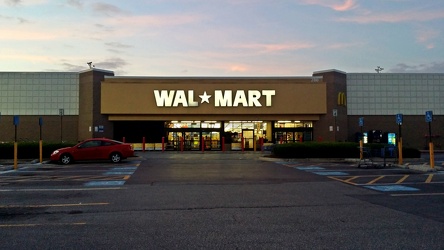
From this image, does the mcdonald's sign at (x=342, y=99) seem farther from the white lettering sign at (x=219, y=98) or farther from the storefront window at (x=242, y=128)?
the storefront window at (x=242, y=128)

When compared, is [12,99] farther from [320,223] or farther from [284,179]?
[320,223]

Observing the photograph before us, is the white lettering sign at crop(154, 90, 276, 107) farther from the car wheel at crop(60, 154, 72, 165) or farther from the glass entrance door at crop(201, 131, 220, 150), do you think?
the car wheel at crop(60, 154, 72, 165)

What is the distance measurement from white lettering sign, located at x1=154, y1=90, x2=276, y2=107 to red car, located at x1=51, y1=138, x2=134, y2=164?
1282 cm

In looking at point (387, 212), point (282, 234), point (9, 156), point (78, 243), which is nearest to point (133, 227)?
point (78, 243)

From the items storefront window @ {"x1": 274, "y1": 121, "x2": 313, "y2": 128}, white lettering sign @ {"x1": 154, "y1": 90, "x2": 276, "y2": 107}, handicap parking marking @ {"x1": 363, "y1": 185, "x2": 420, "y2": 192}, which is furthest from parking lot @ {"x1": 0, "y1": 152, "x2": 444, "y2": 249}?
storefront window @ {"x1": 274, "y1": 121, "x2": 313, "y2": 128}

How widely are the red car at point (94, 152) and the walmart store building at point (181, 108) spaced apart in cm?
1263

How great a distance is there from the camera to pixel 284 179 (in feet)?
54.6

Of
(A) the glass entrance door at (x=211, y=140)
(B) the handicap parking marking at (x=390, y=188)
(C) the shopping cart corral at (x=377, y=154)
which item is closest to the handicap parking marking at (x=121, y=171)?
(B) the handicap parking marking at (x=390, y=188)

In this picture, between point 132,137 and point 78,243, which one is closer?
point 78,243

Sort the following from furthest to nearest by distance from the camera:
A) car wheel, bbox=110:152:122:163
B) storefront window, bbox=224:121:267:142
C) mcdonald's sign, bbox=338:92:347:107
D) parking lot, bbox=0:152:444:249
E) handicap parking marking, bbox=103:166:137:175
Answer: storefront window, bbox=224:121:267:142
mcdonald's sign, bbox=338:92:347:107
car wheel, bbox=110:152:122:163
handicap parking marking, bbox=103:166:137:175
parking lot, bbox=0:152:444:249

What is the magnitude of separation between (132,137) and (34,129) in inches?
339

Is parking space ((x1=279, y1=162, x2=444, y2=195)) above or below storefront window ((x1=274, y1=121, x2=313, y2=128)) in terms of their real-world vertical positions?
below

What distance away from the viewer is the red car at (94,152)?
25.0m

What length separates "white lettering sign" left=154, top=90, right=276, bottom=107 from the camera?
38.2 meters
